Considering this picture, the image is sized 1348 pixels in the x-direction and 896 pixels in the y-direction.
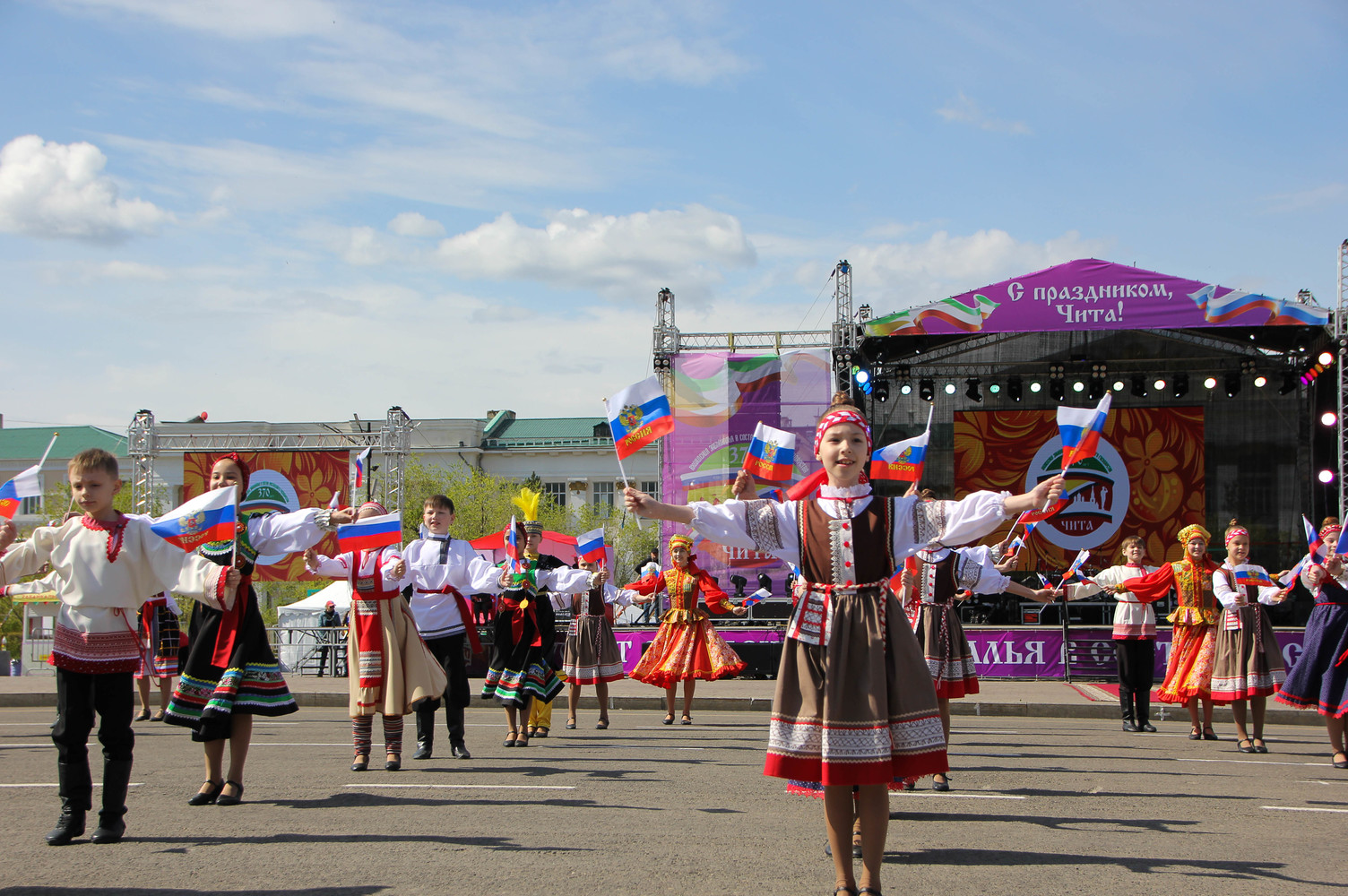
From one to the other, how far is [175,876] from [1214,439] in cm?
2334

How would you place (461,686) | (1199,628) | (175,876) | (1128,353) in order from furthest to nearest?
(1128,353) → (1199,628) → (461,686) → (175,876)

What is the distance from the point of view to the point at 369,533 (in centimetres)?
734

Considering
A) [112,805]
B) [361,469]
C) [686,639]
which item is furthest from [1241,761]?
[112,805]

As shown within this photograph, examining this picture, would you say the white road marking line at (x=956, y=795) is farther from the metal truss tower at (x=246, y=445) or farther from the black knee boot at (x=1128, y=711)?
the metal truss tower at (x=246, y=445)

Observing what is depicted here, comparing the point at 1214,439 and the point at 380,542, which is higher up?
the point at 1214,439

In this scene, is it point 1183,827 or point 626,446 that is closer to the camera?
point 1183,827

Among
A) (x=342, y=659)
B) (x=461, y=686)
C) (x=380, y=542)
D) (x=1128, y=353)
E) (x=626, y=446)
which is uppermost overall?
(x=1128, y=353)

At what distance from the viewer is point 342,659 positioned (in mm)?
22047

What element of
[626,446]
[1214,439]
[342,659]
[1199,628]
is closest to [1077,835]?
[626,446]

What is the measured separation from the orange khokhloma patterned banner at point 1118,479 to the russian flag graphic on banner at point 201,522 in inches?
790

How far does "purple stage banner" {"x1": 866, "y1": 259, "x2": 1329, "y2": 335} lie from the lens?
2005 centimetres

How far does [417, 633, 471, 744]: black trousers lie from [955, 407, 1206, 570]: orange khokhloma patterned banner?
16.9 metres

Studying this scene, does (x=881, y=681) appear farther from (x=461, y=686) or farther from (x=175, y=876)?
(x=461, y=686)

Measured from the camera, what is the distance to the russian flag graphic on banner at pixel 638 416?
25.1 ft
